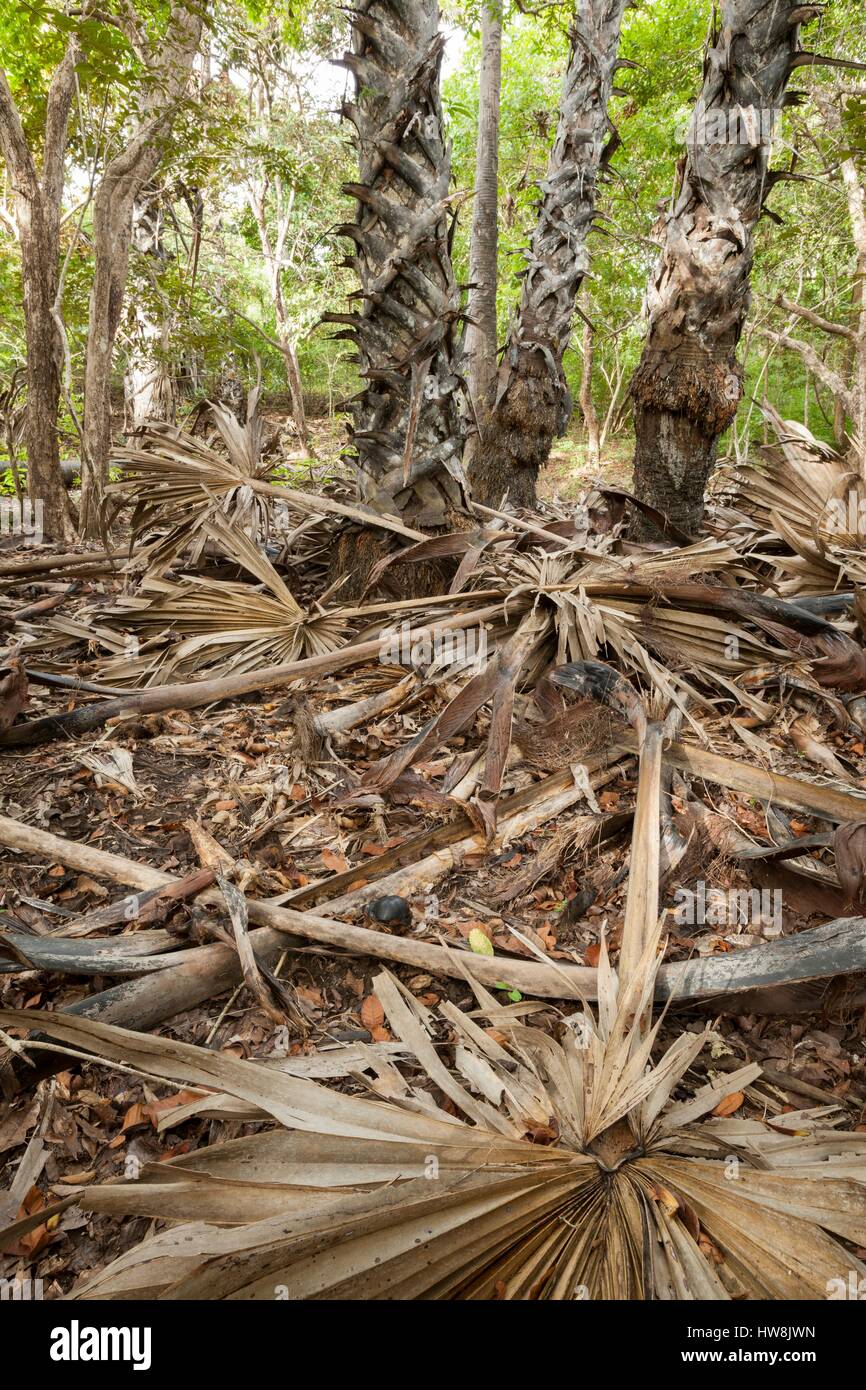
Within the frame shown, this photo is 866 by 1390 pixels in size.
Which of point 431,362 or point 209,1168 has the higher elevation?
point 431,362

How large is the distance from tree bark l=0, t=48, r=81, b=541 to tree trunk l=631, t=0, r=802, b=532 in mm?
3642

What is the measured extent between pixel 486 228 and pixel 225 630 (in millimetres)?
6130

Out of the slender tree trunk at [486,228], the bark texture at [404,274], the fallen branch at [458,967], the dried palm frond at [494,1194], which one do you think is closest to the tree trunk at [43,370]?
the bark texture at [404,274]

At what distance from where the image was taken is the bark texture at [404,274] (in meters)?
2.85

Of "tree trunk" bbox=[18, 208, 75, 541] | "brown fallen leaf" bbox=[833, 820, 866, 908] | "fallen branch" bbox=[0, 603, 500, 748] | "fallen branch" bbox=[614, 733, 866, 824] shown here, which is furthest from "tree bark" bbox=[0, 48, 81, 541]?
"brown fallen leaf" bbox=[833, 820, 866, 908]

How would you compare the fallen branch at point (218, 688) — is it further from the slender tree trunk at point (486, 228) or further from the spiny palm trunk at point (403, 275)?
the slender tree trunk at point (486, 228)

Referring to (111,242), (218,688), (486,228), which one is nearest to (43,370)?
(111,242)

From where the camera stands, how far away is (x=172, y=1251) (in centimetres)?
95

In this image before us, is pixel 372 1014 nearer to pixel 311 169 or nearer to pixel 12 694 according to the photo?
pixel 12 694

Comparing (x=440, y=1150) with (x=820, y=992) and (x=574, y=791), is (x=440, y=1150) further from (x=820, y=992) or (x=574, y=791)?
(x=574, y=791)

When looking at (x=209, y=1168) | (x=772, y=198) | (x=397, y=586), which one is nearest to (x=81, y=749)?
(x=397, y=586)

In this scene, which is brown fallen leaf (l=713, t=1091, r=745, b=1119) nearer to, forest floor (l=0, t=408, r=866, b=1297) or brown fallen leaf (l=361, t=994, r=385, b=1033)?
forest floor (l=0, t=408, r=866, b=1297)
